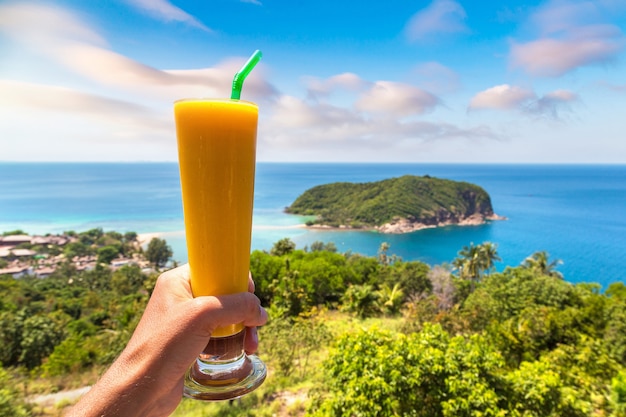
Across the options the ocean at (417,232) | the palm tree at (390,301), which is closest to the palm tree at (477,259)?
the palm tree at (390,301)

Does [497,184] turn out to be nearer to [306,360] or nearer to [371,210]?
[371,210]

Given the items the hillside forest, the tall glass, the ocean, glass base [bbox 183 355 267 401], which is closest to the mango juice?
the tall glass

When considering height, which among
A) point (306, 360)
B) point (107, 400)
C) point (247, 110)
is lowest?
point (306, 360)

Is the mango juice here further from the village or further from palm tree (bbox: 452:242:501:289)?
the village

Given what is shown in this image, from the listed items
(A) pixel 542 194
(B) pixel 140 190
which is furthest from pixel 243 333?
(A) pixel 542 194

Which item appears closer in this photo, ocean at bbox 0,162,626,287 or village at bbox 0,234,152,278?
village at bbox 0,234,152,278

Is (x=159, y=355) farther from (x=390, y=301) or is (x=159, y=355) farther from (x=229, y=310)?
(x=390, y=301)
